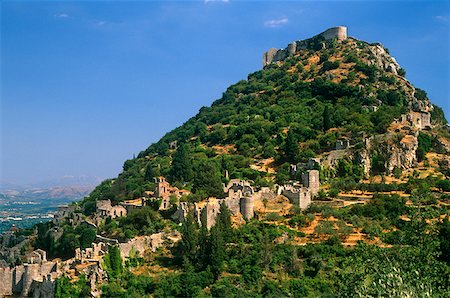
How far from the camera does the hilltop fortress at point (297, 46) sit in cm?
7819

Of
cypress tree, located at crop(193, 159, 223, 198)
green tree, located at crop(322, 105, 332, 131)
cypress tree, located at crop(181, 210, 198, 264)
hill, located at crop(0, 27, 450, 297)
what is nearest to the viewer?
hill, located at crop(0, 27, 450, 297)

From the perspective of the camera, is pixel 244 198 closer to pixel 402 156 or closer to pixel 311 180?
pixel 311 180

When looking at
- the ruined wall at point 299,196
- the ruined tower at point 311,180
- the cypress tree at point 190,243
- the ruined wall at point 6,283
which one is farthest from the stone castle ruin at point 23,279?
the ruined tower at point 311,180

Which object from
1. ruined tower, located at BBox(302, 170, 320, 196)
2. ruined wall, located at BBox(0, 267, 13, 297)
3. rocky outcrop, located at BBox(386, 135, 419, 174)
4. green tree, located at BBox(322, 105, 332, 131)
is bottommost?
ruined wall, located at BBox(0, 267, 13, 297)

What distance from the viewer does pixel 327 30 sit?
261 feet

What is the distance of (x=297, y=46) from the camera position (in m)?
83.5

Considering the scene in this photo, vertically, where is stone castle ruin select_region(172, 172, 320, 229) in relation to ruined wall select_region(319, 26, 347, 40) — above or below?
below

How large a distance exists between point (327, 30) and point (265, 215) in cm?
5088

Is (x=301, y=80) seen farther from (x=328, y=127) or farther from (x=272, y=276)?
(x=272, y=276)

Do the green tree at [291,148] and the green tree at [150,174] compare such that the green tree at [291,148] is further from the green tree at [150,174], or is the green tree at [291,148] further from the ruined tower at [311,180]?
the green tree at [150,174]

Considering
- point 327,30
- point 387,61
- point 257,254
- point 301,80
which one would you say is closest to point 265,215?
point 257,254

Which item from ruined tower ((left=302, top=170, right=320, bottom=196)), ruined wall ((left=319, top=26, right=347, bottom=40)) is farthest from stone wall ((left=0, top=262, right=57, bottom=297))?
ruined wall ((left=319, top=26, right=347, bottom=40))

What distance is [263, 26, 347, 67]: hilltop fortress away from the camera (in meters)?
78.2

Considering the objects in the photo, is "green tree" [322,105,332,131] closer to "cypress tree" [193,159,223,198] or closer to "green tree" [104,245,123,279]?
"cypress tree" [193,159,223,198]
